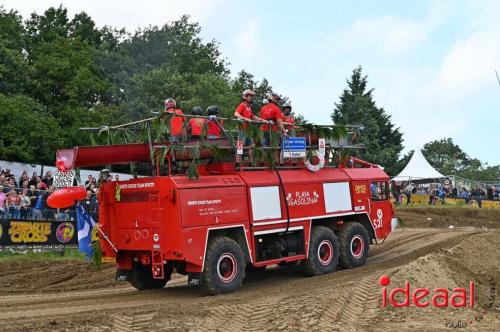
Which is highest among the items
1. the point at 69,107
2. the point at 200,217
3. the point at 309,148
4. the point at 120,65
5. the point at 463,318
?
the point at 120,65

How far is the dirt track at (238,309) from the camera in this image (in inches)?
349

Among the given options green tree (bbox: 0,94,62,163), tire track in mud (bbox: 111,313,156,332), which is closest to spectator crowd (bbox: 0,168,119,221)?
tire track in mud (bbox: 111,313,156,332)

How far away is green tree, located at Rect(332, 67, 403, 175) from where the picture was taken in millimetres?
48188

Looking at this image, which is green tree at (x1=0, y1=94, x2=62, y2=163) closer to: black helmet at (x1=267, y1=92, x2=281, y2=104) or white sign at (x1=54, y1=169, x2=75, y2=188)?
black helmet at (x1=267, y1=92, x2=281, y2=104)

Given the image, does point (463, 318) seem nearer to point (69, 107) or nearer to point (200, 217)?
point (200, 217)

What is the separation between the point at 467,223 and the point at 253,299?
21.1 meters

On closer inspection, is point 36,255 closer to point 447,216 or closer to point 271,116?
point 271,116

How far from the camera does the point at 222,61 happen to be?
57.6 meters

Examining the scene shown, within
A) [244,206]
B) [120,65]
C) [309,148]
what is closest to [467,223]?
[309,148]

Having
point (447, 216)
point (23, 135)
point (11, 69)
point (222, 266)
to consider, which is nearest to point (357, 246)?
point (222, 266)

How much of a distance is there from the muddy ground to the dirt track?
1 cm

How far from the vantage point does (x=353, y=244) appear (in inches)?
586

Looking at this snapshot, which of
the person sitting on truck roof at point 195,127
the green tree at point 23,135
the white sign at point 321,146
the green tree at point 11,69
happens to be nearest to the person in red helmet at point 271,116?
the white sign at point 321,146

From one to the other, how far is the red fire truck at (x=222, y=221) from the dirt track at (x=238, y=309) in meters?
0.53
